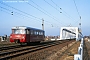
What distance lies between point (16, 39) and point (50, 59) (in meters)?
13.3

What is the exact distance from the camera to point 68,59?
41.8 ft

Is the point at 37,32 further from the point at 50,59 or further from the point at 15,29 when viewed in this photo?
the point at 50,59

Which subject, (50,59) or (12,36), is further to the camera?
(12,36)

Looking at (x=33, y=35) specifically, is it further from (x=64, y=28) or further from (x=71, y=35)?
(x=71, y=35)

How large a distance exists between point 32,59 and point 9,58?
158cm

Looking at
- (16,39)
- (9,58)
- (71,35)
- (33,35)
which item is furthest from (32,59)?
(71,35)

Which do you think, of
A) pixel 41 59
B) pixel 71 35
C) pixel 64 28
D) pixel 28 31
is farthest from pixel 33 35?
pixel 71 35

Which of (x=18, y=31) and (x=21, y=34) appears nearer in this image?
(x=21, y=34)

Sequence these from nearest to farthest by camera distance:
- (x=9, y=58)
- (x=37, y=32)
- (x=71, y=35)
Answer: (x=9, y=58) → (x=37, y=32) → (x=71, y=35)

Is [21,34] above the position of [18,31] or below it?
below

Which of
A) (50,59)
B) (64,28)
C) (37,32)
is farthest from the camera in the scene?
(64,28)

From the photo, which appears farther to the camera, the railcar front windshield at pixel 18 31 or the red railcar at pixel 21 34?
the railcar front windshield at pixel 18 31

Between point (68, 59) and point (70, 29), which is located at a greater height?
point (70, 29)

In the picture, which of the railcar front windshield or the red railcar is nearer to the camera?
the red railcar
